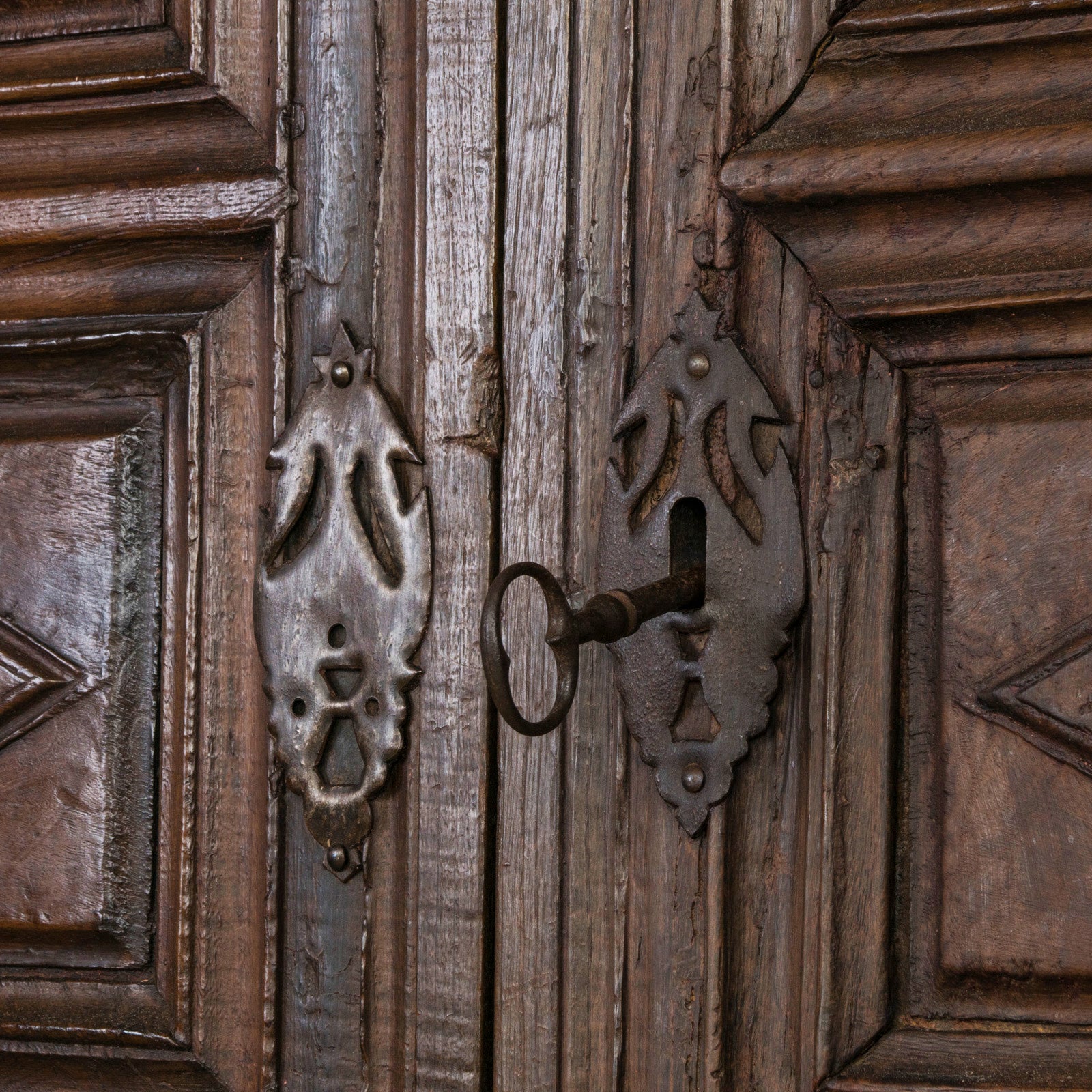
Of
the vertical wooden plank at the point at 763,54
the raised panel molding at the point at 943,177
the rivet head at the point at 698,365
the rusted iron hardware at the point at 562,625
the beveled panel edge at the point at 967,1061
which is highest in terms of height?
the vertical wooden plank at the point at 763,54

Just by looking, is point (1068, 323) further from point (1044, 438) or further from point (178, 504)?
point (178, 504)

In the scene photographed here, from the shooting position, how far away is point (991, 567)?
2.06 feet

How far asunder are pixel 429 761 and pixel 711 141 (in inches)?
14.7

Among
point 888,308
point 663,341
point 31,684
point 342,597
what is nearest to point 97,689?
point 31,684

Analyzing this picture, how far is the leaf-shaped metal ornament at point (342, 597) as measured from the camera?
0.71 metres

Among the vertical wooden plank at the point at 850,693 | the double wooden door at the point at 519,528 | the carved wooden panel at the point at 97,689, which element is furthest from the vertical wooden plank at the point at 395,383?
the vertical wooden plank at the point at 850,693

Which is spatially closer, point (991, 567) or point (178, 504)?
point (991, 567)

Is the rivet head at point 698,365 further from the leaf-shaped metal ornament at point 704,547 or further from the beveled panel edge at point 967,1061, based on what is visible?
the beveled panel edge at point 967,1061

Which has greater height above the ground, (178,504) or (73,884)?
(178,504)

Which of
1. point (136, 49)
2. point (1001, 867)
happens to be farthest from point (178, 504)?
point (1001, 867)

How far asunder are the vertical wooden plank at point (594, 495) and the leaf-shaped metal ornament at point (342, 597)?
0.10 m

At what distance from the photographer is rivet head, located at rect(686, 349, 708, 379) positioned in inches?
26.3

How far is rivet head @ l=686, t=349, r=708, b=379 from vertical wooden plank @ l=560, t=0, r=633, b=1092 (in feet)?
0.12

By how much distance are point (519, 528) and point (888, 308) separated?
23 centimetres
